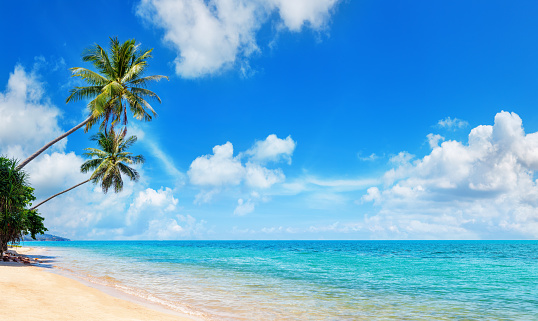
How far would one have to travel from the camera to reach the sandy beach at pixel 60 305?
26.0 ft

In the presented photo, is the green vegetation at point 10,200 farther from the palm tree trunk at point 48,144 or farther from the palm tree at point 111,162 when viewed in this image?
the palm tree at point 111,162

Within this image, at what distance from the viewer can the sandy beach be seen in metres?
7.91

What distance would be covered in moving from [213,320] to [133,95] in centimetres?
2065

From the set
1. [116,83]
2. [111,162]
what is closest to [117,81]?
[116,83]

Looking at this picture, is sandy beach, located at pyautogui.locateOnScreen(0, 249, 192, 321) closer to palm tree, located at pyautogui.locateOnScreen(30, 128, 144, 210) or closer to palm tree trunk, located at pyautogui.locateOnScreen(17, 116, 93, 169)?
palm tree trunk, located at pyautogui.locateOnScreen(17, 116, 93, 169)

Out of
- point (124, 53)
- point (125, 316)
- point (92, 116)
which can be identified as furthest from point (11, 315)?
point (124, 53)

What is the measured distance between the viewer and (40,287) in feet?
38.2

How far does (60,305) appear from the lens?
9.09m

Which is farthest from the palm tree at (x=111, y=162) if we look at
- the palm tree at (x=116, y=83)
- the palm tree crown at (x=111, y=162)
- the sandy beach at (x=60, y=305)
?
the sandy beach at (x=60, y=305)

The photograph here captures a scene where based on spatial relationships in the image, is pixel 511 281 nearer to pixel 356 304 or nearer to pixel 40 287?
pixel 356 304

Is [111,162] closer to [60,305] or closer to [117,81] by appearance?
[117,81]

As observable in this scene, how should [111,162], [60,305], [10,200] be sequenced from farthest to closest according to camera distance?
[111,162]
[10,200]
[60,305]

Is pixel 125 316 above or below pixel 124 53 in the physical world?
below

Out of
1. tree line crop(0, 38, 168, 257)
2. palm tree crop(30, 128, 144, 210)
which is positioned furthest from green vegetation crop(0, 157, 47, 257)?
palm tree crop(30, 128, 144, 210)
